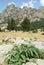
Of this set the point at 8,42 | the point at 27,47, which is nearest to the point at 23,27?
the point at 8,42

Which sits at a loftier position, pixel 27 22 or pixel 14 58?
pixel 14 58

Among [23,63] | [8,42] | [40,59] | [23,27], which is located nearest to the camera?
[23,63]

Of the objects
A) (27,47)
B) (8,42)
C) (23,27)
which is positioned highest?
(27,47)

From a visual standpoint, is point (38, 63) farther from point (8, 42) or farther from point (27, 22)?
point (27, 22)

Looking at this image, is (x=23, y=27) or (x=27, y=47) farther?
(x=23, y=27)

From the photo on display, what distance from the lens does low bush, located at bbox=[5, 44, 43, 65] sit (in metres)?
10.9

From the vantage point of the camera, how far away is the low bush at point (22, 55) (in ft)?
35.9

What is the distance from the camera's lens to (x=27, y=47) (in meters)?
12.0

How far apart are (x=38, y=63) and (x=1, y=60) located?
7.75ft

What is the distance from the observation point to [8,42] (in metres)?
19.8

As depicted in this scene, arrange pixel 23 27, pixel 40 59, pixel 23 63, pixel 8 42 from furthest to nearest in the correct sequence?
pixel 23 27
pixel 8 42
pixel 40 59
pixel 23 63

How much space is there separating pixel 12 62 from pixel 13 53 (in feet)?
2.36

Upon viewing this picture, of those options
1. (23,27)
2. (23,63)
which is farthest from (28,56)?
(23,27)

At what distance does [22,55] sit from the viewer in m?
11.3
